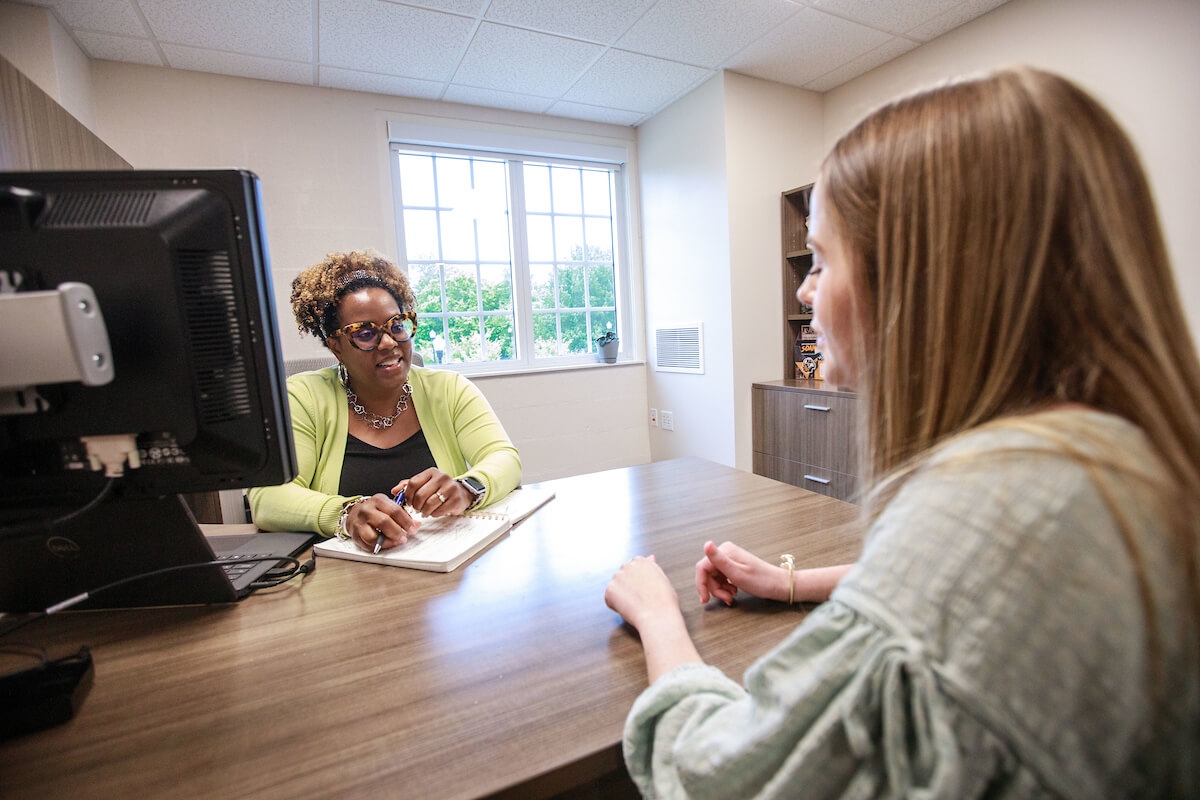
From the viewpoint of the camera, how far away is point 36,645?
2.52 ft

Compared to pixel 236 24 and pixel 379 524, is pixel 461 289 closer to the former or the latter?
pixel 236 24

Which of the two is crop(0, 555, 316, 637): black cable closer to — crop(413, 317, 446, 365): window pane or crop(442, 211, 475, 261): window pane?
crop(413, 317, 446, 365): window pane

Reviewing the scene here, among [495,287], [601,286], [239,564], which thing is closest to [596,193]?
[601,286]

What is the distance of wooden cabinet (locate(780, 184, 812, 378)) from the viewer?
3.21m

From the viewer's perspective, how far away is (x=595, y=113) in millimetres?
3457

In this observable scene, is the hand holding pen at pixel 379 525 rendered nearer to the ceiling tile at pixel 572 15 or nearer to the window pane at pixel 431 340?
the ceiling tile at pixel 572 15

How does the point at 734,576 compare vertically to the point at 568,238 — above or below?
below

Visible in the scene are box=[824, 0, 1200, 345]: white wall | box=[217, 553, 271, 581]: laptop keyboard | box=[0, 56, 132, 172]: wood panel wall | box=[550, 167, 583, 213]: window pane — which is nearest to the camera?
box=[217, 553, 271, 581]: laptop keyboard

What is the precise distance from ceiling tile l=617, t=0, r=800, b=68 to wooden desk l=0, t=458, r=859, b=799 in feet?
7.57

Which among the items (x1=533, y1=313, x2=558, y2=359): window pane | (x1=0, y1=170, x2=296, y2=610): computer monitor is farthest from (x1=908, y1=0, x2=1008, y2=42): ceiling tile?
(x1=0, y1=170, x2=296, y2=610): computer monitor

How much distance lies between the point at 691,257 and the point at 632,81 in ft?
3.30

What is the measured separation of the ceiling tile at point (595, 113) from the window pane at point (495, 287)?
0.99m

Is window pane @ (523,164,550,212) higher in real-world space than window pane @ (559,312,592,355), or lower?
higher

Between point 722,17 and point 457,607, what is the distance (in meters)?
2.67
